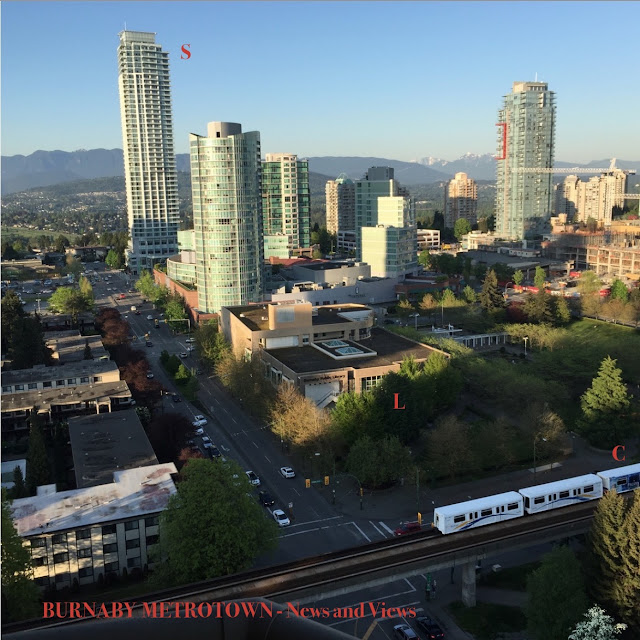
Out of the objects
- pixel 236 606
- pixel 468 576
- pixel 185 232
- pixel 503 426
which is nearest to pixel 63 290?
pixel 185 232

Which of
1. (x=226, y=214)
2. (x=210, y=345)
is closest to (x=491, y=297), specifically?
(x=226, y=214)

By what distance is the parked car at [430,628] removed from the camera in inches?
469

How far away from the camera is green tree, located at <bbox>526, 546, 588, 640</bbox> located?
36.2ft

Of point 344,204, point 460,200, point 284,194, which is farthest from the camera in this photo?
point 460,200

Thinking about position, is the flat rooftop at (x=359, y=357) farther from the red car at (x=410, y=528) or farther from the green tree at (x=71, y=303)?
the green tree at (x=71, y=303)

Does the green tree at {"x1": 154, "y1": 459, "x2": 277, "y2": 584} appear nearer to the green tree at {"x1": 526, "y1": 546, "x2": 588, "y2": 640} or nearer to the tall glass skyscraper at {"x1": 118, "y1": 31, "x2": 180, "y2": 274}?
the green tree at {"x1": 526, "y1": 546, "x2": 588, "y2": 640}

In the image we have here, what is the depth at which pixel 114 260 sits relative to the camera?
65188 mm

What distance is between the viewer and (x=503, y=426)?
18688mm

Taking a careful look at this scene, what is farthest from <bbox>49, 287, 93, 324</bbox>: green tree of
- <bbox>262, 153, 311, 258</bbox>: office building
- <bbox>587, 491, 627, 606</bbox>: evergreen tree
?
<bbox>587, 491, 627, 606</bbox>: evergreen tree

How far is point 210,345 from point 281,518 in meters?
14.4

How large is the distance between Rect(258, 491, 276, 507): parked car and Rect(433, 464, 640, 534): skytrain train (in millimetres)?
4520

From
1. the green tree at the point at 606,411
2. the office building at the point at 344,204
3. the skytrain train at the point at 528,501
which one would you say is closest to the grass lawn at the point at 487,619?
the skytrain train at the point at 528,501

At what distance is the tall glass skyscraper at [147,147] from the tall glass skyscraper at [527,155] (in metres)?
32.9

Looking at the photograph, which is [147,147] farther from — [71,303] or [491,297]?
[491,297]
